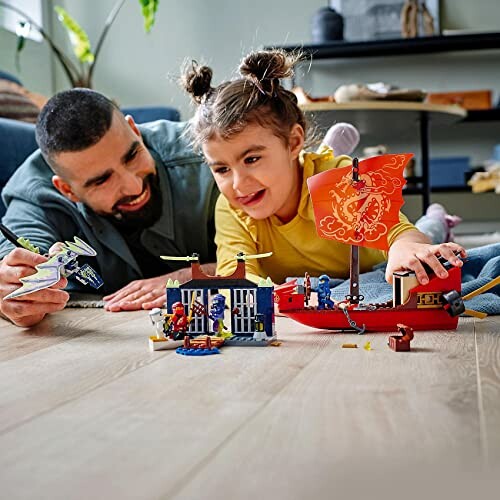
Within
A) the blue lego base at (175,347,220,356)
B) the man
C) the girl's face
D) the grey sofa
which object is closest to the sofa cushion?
the grey sofa

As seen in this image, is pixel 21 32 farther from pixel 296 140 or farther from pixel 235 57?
pixel 296 140

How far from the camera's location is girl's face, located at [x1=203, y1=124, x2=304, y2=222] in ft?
5.22

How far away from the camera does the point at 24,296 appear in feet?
4.53

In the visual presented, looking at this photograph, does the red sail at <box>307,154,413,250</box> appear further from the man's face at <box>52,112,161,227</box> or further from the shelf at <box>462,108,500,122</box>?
the shelf at <box>462,108,500,122</box>

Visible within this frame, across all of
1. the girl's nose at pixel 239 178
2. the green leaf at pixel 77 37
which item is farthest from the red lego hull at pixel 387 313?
the green leaf at pixel 77 37

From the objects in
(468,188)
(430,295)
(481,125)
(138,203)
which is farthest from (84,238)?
(481,125)

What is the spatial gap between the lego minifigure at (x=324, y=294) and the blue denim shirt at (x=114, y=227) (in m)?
0.76

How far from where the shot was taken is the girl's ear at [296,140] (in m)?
1.69

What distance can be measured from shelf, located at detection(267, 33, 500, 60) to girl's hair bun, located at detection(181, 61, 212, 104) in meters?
2.78

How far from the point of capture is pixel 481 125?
4656 mm

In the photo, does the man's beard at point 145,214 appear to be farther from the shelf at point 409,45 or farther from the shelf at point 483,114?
the shelf at point 483,114

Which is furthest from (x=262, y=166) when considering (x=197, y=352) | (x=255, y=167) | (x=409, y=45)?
(x=409, y=45)

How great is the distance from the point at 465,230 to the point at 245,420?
4.20 meters

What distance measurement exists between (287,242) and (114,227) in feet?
1.46
